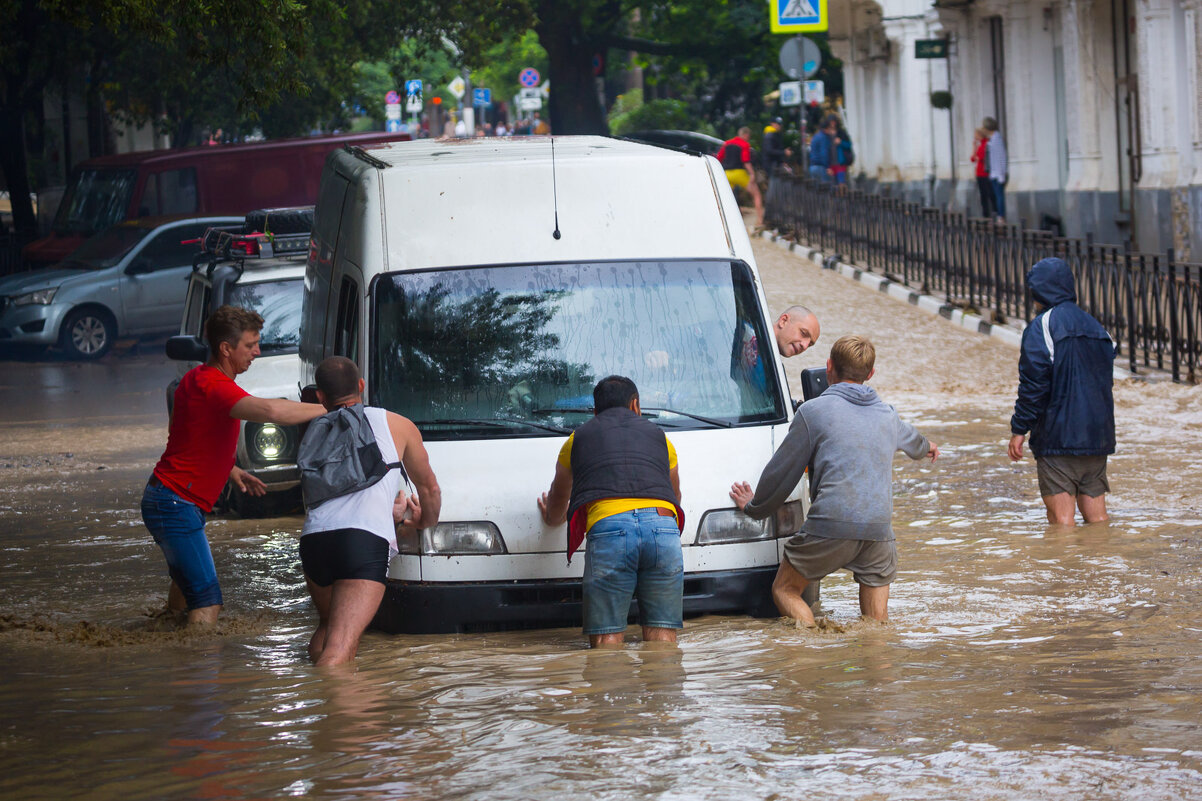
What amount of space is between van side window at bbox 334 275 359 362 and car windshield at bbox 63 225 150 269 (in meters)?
14.7

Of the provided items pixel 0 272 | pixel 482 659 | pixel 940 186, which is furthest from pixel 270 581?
pixel 940 186

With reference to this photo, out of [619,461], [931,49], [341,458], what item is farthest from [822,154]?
[341,458]

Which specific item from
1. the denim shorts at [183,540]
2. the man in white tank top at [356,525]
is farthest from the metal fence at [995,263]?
the denim shorts at [183,540]

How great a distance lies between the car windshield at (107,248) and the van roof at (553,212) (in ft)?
50.0

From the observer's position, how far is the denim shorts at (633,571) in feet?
21.4

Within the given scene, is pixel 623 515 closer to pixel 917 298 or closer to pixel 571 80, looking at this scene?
pixel 917 298

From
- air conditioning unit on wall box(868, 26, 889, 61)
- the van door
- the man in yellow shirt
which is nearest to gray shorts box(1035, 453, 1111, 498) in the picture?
the man in yellow shirt

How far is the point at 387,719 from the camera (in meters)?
5.91

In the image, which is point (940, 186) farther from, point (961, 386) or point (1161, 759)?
point (1161, 759)

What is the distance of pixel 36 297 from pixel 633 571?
17.2 meters

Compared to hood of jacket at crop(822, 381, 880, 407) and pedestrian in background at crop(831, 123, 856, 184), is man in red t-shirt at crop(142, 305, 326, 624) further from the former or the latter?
pedestrian in background at crop(831, 123, 856, 184)

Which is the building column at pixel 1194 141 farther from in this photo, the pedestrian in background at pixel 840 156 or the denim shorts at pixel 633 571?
the denim shorts at pixel 633 571

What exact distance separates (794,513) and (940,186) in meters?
27.3

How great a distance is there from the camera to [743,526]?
7094mm
